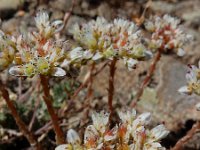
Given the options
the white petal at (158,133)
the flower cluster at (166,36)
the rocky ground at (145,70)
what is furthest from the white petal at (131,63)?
the rocky ground at (145,70)

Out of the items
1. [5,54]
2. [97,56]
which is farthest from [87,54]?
[5,54]

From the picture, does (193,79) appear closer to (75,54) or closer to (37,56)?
(75,54)

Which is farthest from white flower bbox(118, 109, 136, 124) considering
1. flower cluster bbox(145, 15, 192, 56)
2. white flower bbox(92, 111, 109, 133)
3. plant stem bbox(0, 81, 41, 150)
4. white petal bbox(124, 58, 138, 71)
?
flower cluster bbox(145, 15, 192, 56)

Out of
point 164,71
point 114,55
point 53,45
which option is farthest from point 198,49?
point 53,45

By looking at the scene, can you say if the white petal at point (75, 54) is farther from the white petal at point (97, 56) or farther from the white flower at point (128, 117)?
the white flower at point (128, 117)

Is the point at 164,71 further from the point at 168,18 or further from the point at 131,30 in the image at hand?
the point at 131,30

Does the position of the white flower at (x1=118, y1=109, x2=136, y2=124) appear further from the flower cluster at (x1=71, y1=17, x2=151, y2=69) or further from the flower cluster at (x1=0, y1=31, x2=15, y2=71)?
the flower cluster at (x1=0, y1=31, x2=15, y2=71)
